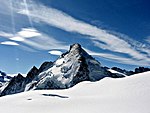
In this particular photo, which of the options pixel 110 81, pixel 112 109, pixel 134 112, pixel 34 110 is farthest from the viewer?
pixel 110 81

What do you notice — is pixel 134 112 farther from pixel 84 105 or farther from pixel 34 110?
pixel 34 110

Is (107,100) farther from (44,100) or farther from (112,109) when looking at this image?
(44,100)

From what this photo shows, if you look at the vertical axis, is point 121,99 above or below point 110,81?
below

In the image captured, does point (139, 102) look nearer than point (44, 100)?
Yes

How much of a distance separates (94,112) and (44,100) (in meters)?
6.58

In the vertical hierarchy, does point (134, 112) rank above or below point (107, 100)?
below

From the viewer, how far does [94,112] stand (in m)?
19.0

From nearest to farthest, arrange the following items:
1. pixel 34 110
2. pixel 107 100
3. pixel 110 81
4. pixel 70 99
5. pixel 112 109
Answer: pixel 112 109 → pixel 34 110 → pixel 107 100 → pixel 70 99 → pixel 110 81

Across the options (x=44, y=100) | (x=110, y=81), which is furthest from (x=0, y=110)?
(x=110, y=81)

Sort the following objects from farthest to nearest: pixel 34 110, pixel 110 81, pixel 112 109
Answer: pixel 110 81
pixel 34 110
pixel 112 109

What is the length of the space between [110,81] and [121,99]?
28.2ft

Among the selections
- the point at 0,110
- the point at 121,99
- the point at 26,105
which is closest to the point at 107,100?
the point at 121,99

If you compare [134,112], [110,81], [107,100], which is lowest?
[134,112]

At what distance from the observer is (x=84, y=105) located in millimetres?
21422
